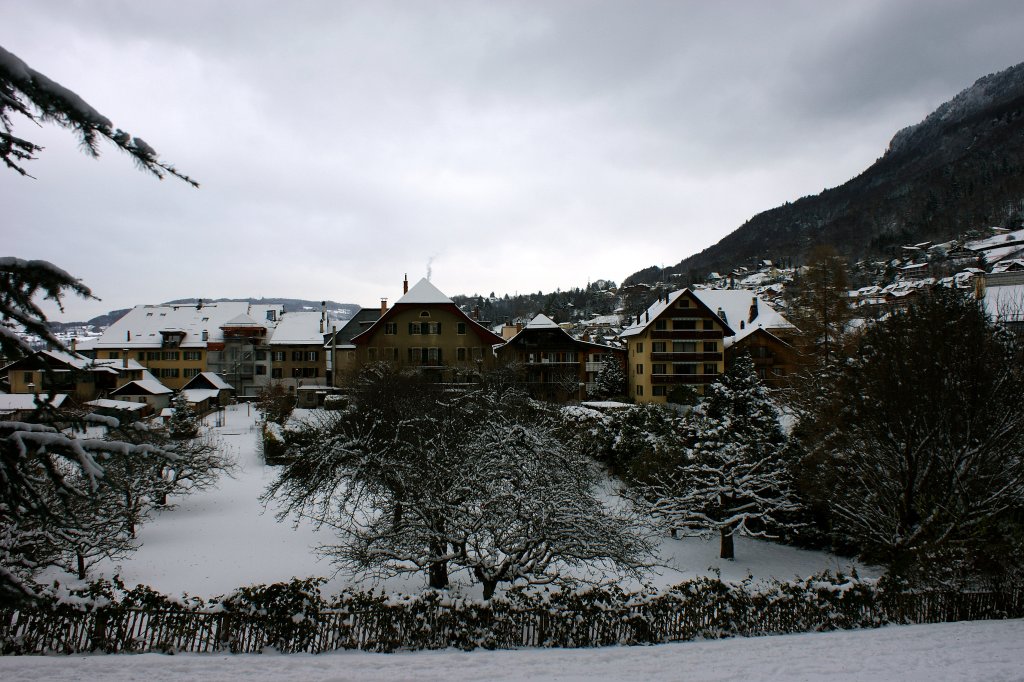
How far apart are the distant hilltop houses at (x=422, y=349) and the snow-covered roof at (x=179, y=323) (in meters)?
0.18

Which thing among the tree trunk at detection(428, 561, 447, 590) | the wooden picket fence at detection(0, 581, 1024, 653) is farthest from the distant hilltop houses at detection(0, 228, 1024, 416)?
the tree trunk at detection(428, 561, 447, 590)

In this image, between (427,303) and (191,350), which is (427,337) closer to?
(427,303)

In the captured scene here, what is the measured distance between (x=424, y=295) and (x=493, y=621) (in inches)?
1634

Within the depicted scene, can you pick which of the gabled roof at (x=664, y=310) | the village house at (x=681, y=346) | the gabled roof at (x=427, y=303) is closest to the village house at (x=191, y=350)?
the gabled roof at (x=427, y=303)

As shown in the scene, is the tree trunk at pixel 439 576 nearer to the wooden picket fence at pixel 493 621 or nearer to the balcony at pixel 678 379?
the wooden picket fence at pixel 493 621

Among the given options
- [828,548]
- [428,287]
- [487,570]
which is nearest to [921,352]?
[828,548]

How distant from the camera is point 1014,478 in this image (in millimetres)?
16141

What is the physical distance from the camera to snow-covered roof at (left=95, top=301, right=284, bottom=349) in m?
66.3

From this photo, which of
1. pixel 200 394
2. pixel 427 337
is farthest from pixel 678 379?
pixel 200 394

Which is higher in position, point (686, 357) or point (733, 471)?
point (686, 357)

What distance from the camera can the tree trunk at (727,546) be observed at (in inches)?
829

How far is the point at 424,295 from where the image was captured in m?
51.2

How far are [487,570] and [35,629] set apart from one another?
9.00 metres

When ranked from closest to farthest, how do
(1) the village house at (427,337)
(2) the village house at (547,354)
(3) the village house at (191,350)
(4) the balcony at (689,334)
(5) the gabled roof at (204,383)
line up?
(1) the village house at (427,337) → (4) the balcony at (689,334) → (2) the village house at (547,354) → (5) the gabled roof at (204,383) → (3) the village house at (191,350)
